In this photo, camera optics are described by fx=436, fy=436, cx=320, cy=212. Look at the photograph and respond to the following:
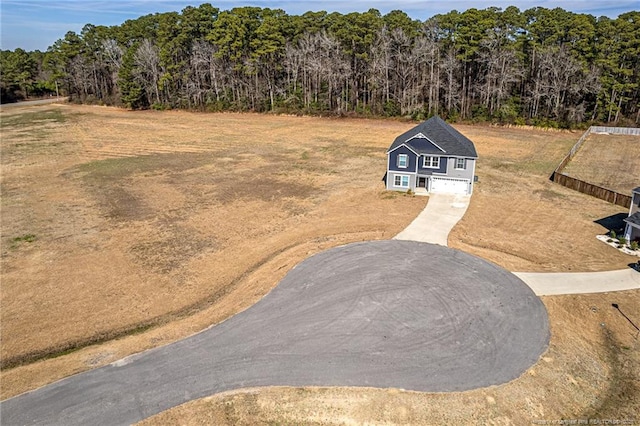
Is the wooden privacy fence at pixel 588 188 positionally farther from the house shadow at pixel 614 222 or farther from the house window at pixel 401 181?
the house window at pixel 401 181

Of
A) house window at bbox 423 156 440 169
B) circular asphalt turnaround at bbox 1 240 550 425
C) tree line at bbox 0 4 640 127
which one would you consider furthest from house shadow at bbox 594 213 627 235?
tree line at bbox 0 4 640 127

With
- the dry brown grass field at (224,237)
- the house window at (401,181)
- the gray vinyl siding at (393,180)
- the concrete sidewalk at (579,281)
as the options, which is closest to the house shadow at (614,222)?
the dry brown grass field at (224,237)

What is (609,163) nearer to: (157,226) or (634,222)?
(634,222)

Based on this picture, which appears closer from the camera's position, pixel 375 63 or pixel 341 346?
pixel 341 346

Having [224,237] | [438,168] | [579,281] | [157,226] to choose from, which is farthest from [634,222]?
[157,226]

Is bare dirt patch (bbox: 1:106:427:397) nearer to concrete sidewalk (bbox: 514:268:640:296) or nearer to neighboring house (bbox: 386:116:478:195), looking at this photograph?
neighboring house (bbox: 386:116:478:195)
